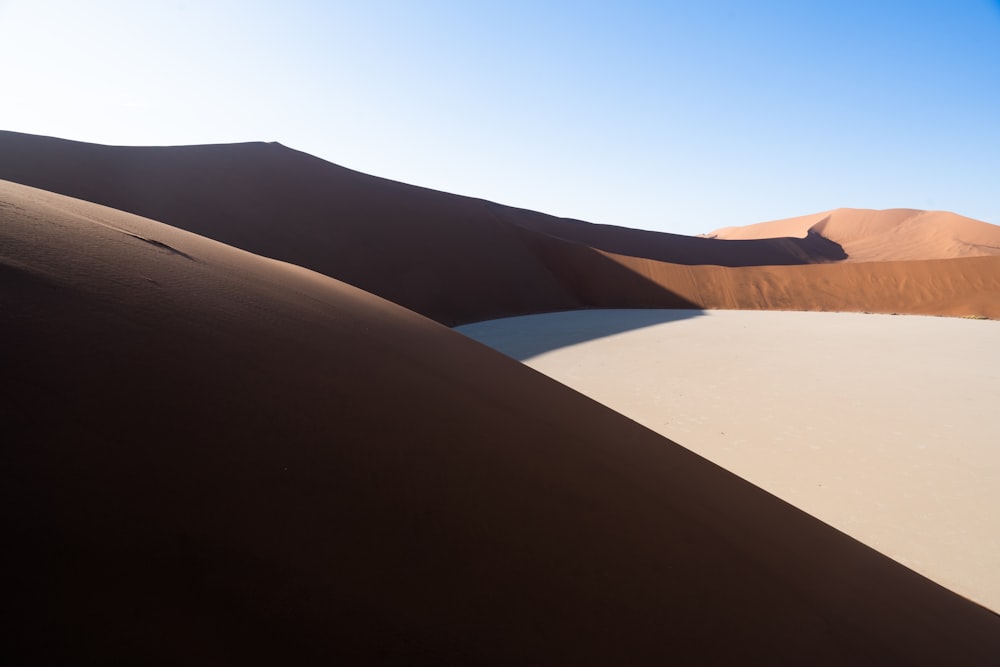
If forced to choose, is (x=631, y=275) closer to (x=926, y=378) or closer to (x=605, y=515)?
(x=926, y=378)

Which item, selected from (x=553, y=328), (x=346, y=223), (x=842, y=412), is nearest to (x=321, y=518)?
(x=842, y=412)

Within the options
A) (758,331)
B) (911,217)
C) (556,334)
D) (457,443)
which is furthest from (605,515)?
(911,217)

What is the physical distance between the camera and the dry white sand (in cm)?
439

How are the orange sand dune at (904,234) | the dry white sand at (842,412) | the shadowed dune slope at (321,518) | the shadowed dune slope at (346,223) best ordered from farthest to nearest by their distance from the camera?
1. the orange sand dune at (904,234)
2. the shadowed dune slope at (346,223)
3. the dry white sand at (842,412)
4. the shadowed dune slope at (321,518)

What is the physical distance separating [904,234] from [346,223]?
57663mm

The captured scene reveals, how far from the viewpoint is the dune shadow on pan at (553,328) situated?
40.9 ft

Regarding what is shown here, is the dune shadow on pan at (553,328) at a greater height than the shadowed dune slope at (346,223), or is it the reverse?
the shadowed dune slope at (346,223)

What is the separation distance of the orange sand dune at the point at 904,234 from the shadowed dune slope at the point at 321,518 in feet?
169

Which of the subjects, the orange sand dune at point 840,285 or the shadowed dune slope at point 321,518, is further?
the orange sand dune at point 840,285

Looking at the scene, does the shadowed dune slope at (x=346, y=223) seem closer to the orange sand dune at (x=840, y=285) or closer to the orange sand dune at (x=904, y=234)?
the orange sand dune at (x=840, y=285)

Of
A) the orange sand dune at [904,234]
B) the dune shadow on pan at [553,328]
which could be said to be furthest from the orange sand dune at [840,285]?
the orange sand dune at [904,234]

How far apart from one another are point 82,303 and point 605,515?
1971 mm

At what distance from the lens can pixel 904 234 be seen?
54969mm

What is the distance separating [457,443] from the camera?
2.23m
